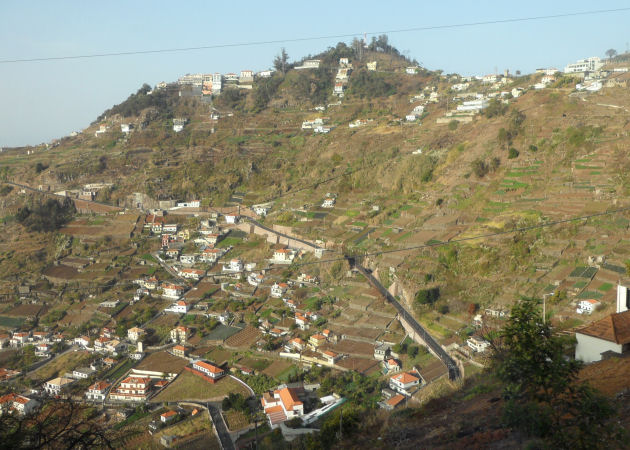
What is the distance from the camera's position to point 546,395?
4.06 meters

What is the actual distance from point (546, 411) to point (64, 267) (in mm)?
20786

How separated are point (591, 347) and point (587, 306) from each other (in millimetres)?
3752

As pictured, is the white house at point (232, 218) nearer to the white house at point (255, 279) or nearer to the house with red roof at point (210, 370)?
the white house at point (255, 279)

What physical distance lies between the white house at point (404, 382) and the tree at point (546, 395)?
253 inches

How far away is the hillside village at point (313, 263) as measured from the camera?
37.1 ft

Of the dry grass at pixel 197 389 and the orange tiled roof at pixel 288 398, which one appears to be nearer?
the orange tiled roof at pixel 288 398

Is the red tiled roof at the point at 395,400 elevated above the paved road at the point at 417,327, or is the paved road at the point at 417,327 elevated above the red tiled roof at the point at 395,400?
the paved road at the point at 417,327

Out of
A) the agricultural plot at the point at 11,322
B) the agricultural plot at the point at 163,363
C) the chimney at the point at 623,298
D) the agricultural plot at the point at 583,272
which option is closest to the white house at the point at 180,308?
the agricultural plot at the point at 163,363

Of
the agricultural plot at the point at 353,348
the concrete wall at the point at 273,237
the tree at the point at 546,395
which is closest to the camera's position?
the tree at the point at 546,395

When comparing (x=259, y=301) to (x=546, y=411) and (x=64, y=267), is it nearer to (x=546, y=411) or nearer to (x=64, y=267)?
(x=64, y=267)

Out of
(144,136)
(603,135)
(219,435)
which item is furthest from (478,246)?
(144,136)

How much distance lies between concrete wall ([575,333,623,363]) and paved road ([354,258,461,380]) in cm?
370

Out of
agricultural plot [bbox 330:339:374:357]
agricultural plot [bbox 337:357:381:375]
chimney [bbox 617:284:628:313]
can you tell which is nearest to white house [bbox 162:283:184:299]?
agricultural plot [bbox 330:339:374:357]

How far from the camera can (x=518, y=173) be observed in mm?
16562
